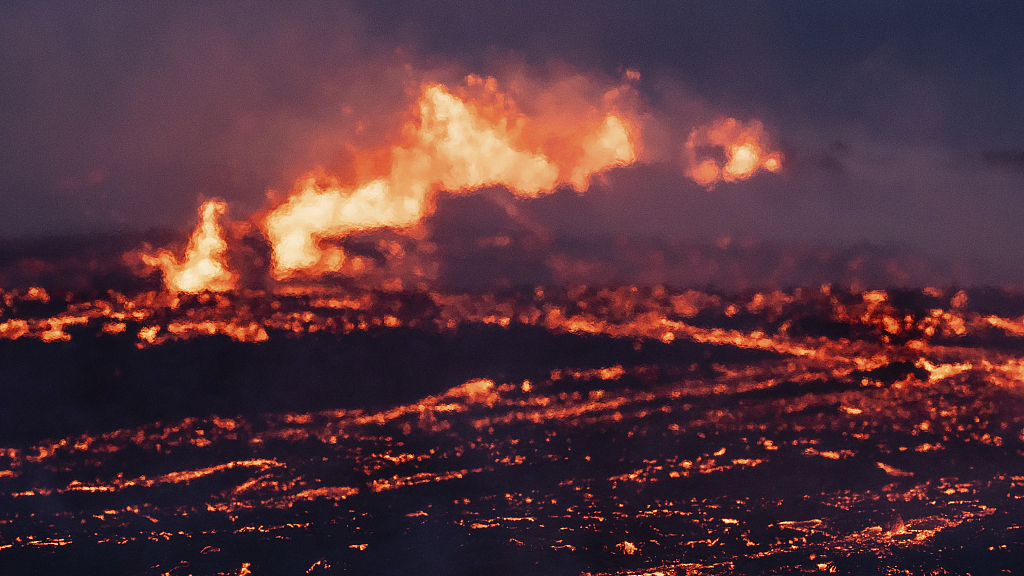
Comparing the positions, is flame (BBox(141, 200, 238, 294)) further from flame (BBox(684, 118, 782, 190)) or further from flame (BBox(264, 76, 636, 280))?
flame (BBox(684, 118, 782, 190))

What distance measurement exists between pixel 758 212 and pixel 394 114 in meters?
0.33

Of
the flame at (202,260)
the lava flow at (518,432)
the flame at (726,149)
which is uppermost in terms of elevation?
the flame at (726,149)

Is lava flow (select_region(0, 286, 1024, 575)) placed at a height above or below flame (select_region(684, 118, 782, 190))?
below

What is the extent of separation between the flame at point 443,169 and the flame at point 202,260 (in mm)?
40

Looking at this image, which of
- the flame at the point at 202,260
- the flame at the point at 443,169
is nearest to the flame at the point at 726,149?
the flame at the point at 443,169

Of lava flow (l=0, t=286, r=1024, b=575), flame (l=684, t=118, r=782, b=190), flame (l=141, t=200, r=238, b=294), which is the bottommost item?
lava flow (l=0, t=286, r=1024, b=575)

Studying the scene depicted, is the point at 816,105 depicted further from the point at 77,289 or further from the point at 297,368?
the point at 77,289

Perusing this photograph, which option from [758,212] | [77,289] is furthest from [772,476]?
[77,289]

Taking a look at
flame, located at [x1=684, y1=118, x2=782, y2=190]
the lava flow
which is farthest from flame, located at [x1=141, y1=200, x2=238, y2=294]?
flame, located at [x1=684, y1=118, x2=782, y2=190]

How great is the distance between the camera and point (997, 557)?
54cm

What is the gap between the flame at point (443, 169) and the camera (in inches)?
19.7

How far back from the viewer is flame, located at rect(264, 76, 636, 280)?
50 cm

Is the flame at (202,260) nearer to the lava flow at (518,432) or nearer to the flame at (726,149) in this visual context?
the lava flow at (518,432)

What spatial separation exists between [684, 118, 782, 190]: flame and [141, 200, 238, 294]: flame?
0.40 meters
